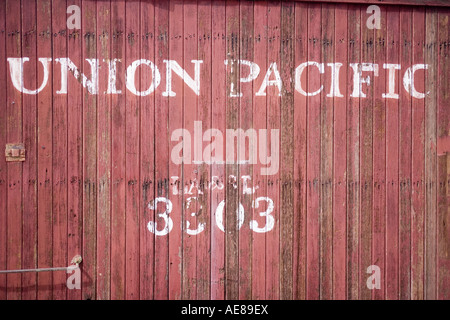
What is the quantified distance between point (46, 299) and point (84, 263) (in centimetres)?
44

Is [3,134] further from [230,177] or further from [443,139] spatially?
[443,139]

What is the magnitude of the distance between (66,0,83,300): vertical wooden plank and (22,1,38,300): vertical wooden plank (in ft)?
0.92

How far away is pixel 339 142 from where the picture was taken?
279cm

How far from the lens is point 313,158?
A: 9.13ft

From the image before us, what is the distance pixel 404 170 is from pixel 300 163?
0.94 meters

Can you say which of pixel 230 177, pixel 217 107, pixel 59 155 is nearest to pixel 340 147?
pixel 230 177

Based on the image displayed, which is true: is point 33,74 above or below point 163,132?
above

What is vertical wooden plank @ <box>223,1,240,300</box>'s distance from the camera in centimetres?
275

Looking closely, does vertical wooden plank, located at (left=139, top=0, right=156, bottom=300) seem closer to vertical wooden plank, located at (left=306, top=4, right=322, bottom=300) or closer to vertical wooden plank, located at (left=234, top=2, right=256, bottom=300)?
vertical wooden plank, located at (left=234, top=2, right=256, bottom=300)

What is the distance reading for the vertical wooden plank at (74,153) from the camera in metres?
2.68

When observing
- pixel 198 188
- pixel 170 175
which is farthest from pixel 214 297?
pixel 170 175

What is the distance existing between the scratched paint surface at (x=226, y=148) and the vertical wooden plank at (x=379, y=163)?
0.06ft
